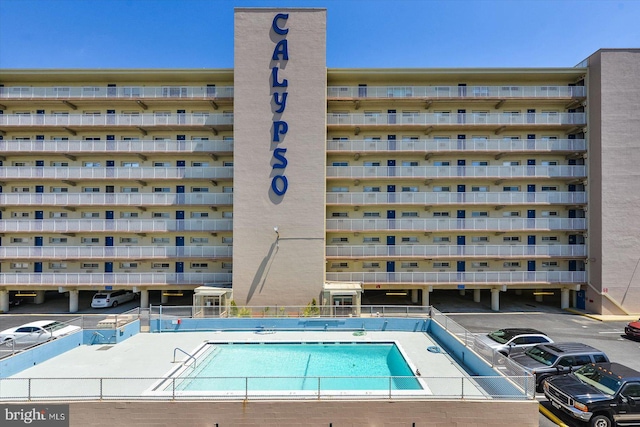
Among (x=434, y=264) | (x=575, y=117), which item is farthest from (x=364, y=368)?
(x=575, y=117)

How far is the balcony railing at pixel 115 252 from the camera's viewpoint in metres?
26.5

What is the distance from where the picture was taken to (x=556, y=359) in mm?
13477

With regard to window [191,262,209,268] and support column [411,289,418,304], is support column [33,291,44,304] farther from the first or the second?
support column [411,289,418,304]

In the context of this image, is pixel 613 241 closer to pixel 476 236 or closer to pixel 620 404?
pixel 476 236

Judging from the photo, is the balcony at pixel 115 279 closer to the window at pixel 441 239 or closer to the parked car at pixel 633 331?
the window at pixel 441 239

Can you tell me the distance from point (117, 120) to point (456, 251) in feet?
96.4

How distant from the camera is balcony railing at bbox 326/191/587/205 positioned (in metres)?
26.5

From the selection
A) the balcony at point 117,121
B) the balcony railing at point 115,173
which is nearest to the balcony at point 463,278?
the balcony railing at point 115,173

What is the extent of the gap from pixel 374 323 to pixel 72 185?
1059 inches

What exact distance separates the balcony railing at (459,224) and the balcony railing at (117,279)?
34.8ft

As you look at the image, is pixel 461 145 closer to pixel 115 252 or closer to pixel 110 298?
pixel 115 252

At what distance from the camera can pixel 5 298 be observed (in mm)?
27188

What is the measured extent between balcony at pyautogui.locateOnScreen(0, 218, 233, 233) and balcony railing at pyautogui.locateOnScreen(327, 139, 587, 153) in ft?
38.3

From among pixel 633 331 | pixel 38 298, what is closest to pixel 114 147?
pixel 38 298
